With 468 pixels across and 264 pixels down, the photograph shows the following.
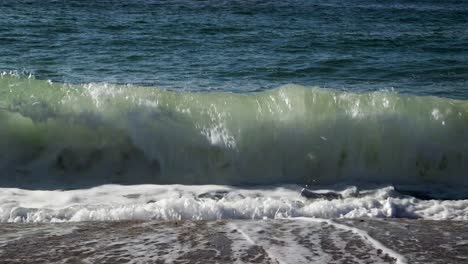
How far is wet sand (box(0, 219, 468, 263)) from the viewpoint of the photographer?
444 centimetres

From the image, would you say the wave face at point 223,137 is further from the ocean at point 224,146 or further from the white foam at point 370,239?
the white foam at point 370,239

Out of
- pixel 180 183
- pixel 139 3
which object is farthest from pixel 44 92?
pixel 139 3

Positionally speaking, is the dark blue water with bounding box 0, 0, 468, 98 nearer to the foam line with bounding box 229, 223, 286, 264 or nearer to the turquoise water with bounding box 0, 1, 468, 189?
the turquoise water with bounding box 0, 1, 468, 189

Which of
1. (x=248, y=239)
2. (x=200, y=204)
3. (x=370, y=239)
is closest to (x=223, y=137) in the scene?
(x=200, y=204)

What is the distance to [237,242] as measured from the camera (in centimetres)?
477

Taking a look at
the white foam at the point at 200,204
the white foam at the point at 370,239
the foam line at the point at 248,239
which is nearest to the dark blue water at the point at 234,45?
the white foam at the point at 200,204

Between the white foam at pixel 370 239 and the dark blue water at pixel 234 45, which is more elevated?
the dark blue water at pixel 234 45

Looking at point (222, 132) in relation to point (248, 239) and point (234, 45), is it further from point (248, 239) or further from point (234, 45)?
point (234, 45)

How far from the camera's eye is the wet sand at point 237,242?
4441 mm

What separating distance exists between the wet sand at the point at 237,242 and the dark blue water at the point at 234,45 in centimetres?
471

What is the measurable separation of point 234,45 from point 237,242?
9.24 m

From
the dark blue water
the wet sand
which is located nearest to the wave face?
the wet sand

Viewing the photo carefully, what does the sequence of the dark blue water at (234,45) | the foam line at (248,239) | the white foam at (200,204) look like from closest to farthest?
the foam line at (248,239), the white foam at (200,204), the dark blue water at (234,45)

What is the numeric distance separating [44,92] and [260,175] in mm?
2350
